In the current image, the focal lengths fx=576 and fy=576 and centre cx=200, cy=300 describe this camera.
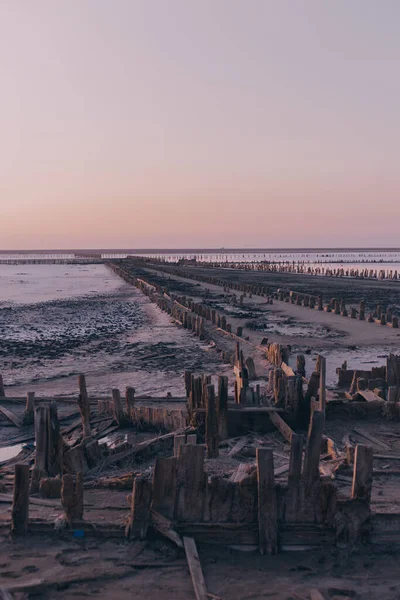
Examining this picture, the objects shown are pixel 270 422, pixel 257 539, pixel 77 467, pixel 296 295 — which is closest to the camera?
pixel 257 539

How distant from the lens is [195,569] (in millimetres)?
5883

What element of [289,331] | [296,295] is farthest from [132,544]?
[296,295]

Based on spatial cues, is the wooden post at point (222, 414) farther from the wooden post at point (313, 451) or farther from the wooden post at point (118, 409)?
the wooden post at point (313, 451)

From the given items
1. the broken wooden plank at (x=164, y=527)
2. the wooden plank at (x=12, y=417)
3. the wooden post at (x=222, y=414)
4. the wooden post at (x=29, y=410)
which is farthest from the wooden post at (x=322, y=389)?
the wooden plank at (x=12, y=417)

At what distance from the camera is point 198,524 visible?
21.6 ft

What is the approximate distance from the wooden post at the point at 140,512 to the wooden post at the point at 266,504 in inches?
50.3

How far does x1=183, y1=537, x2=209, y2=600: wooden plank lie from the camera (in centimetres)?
552

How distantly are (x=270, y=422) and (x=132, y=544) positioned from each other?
4.69 meters

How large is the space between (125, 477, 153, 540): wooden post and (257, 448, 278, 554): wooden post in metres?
1.28

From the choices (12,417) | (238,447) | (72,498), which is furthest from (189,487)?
(12,417)

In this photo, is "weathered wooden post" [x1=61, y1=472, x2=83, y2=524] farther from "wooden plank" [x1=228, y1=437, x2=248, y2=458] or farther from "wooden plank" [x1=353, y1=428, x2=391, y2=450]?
"wooden plank" [x1=353, y1=428, x2=391, y2=450]

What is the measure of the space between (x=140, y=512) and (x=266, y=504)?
56.2 inches

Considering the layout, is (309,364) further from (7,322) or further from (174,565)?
(7,322)

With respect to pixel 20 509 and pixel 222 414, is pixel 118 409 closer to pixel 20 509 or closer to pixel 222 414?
pixel 222 414
